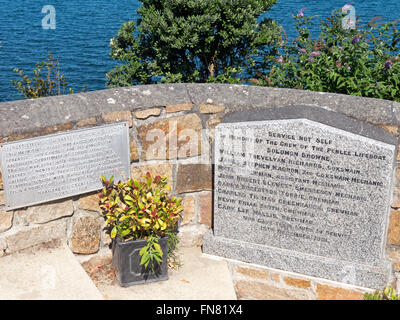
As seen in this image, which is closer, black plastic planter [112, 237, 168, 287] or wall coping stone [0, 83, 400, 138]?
wall coping stone [0, 83, 400, 138]

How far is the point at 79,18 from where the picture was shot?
22594mm

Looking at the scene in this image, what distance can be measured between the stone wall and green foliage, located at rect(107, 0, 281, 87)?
2.92 metres

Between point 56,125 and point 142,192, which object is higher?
point 56,125

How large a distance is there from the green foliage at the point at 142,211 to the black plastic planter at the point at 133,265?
0.17 feet

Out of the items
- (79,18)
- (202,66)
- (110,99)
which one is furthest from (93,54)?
(110,99)

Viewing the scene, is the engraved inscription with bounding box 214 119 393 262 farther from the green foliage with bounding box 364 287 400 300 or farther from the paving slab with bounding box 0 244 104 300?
the paving slab with bounding box 0 244 104 300

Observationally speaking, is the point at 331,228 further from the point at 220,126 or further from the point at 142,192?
the point at 142,192

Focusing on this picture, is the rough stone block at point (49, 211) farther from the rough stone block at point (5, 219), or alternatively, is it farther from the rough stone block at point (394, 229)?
the rough stone block at point (394, 229)

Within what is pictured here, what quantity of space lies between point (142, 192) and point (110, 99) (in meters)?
0.69

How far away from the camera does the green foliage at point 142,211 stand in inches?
142

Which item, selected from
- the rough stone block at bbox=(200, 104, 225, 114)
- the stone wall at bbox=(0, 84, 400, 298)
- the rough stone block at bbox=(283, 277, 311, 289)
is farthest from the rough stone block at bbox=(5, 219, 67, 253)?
the rough stone block at bbox=(283, 277, 311, 289)

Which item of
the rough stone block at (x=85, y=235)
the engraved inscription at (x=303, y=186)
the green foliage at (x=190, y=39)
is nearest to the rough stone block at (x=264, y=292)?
the engraved inscription at (x=303, y=186)

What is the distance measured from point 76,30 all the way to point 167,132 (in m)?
17.9

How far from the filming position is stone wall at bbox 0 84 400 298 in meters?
3.51
